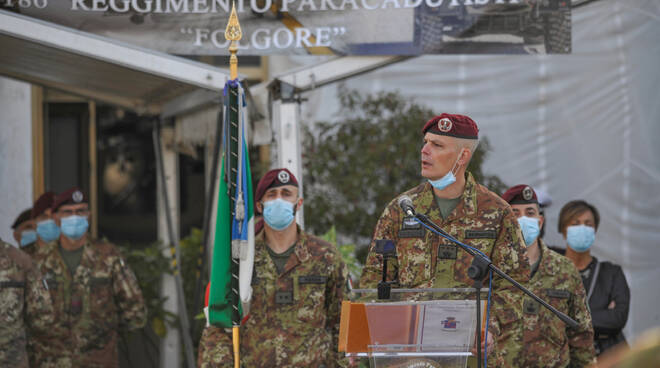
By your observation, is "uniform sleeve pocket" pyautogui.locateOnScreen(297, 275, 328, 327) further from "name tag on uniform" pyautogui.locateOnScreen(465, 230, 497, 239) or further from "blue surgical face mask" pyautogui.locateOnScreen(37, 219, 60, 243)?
"blue surgical face mask" pyautogui.locateOnScreen(37, 219, 60, 243)

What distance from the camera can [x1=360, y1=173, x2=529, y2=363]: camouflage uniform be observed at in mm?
4059

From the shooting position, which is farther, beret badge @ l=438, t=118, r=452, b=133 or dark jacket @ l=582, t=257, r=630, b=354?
dark jacket @ l=582, t=257, r=630, b=354

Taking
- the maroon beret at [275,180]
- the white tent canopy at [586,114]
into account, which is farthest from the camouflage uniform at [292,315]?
the white tent canopy at [586,114]

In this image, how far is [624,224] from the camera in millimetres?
9672

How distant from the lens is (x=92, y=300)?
7.34 meters

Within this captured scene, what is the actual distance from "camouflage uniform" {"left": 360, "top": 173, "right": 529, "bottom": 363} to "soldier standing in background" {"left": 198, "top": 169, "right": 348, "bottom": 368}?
1045 millimetres

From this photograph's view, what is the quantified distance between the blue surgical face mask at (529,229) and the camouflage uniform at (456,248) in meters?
1.44

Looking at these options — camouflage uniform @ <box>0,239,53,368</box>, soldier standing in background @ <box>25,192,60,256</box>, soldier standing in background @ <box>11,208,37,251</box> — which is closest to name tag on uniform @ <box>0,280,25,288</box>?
camouflage uniform @ <box>0,239,53,368</box>

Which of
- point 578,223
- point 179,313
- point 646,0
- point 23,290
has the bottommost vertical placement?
point 179,313

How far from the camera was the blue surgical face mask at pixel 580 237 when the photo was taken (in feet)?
20.8

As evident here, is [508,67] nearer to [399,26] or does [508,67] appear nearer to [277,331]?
[399,26]

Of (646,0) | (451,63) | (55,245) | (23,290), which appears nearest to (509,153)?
(451,63)

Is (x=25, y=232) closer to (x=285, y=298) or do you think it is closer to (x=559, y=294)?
(x=285, y=298)

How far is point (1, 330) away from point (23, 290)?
0.30 m
